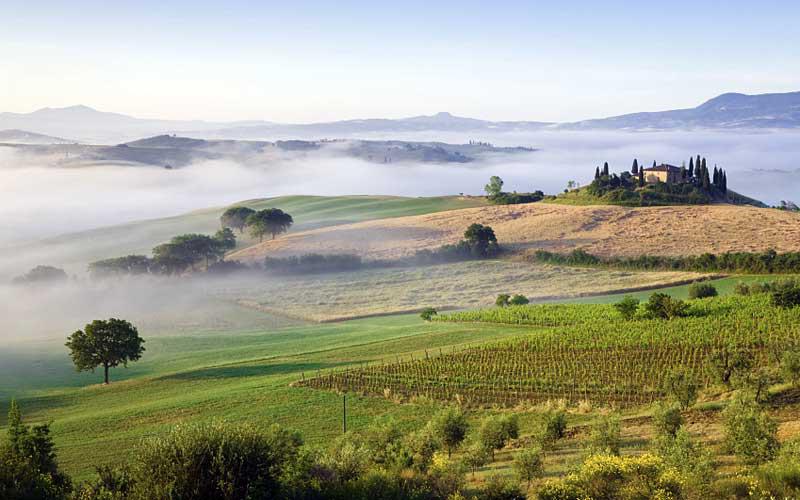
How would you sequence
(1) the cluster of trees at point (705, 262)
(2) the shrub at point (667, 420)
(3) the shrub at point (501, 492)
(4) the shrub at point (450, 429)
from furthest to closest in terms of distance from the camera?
(1) the cluster of trees at point (705, 262) → (4) the shrub at point (450, 429) → (2) the shrub at point (667, 420) → (3) the shrub at point (501, 492)

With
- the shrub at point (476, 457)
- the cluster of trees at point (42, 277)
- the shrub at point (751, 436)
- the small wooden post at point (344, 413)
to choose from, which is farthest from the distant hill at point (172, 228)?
the shrub at point (751, 436)

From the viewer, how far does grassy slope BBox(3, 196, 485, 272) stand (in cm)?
13925

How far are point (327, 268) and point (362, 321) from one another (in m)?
34.7

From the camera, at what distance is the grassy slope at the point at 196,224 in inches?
5482

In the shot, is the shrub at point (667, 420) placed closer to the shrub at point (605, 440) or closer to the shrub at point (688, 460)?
the shrub at point (605, 440)

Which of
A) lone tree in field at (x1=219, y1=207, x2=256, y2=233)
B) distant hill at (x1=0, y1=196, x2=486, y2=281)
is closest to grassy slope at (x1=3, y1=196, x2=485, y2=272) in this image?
distant hill at (x1=0, y1=196, x2=486, y2=281)

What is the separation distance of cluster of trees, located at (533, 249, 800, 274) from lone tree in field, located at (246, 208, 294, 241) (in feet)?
178

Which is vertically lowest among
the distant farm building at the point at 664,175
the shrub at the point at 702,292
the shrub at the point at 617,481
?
the shrub at the point at 702,292

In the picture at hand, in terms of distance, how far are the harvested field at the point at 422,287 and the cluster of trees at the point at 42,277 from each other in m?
27.9

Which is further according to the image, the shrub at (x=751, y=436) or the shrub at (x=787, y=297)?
the shrub at (x=787, y=297)

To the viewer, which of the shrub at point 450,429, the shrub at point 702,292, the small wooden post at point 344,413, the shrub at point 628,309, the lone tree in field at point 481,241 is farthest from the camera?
the lone tree in field at point 481,241

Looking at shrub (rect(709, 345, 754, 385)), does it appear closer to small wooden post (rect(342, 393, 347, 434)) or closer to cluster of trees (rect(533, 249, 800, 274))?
small wooden post (rect(342, 393, 347, 434))

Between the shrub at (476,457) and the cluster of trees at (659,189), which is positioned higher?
the cluster of trees at (659,189)

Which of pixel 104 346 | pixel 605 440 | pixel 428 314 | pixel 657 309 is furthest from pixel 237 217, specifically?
pixel 605 440
